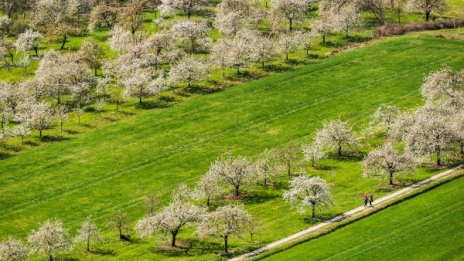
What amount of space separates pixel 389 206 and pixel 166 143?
47702mm

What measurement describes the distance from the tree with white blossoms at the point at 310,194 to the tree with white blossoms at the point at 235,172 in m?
8.35

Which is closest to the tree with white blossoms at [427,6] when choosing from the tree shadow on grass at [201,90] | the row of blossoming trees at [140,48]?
the row of blossoming trees at [140,48]

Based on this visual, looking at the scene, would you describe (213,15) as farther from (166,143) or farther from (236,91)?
(166,143)

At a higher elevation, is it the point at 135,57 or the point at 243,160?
the point at 135,57

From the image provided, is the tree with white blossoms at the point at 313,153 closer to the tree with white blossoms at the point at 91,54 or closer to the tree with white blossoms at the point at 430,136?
the tree with white blossoms at the point at 430,136

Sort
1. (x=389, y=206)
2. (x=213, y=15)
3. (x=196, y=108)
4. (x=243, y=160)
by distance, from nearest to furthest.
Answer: (x=389, y=206) → (x=243, y=160) → (x=196, y=108) → (x=213, y=15)

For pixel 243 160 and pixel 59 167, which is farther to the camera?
pixel 59 167

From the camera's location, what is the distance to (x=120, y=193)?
402ft

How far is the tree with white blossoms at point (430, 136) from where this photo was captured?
4777 inches


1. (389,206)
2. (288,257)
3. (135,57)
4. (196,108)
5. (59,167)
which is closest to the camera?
(288,257)

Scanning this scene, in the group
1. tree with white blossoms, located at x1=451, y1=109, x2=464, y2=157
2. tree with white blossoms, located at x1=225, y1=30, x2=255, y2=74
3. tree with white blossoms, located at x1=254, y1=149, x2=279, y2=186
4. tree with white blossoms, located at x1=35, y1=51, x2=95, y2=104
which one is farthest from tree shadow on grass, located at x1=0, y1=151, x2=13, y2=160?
tree with white blossoms, located at x1=451, y1=109, x2=464, y2=157

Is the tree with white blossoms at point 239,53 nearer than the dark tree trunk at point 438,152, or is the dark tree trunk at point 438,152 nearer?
the dark tree trunk at point 438,152

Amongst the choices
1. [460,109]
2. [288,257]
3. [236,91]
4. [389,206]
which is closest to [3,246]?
[288,257]

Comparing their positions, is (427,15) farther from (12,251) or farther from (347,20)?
(12,251)
